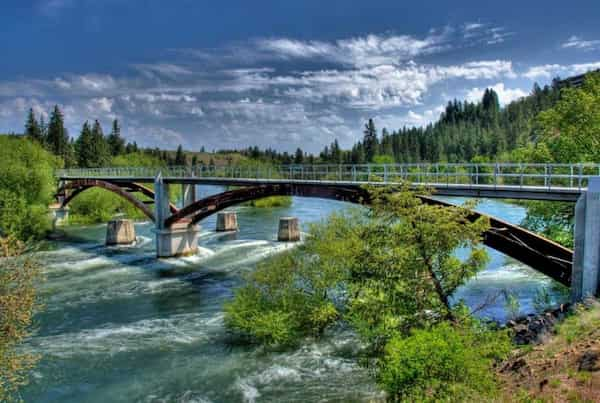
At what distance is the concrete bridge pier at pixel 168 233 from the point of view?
43188 mm

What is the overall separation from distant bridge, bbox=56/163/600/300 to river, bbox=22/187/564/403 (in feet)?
16.2

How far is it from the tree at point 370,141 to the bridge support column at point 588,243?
108 meters

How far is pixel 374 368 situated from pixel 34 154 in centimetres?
6296

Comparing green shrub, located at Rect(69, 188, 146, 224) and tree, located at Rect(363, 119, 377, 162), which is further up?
tree, located at Rect(363, 119, 377, 162)

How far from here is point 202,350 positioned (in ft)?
67.9

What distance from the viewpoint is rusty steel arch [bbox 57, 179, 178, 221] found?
157ft

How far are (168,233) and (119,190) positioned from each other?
40.4 feet

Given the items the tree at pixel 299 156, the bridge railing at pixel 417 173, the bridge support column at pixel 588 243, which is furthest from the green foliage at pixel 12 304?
the tree at pixel 299 156

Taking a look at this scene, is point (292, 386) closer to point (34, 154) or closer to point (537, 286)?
point (537, 286)

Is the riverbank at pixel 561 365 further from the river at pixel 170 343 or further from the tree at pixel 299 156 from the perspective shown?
the tree at pixel 299 156

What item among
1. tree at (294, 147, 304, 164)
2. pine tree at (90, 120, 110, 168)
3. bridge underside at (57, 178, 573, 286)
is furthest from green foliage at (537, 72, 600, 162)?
tree at (294, 147, 304, 164)

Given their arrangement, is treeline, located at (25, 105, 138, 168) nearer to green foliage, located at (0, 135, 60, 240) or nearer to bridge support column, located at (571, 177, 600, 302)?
green foliage, located at (0, 135, 60, 240)

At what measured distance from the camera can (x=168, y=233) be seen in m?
43.3

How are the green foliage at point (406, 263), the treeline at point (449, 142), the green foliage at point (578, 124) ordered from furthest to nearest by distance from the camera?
the treeline at point (449, 142), the green foliage at point (578, 124), the green foliage at point (406, 263)
